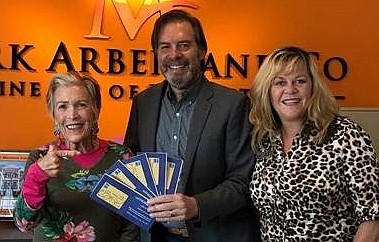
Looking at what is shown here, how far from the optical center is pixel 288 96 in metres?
2.73

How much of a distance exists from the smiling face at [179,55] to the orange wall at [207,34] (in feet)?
6.80

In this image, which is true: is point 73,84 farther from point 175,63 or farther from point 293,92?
point 293,92

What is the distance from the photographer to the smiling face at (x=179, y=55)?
2916 mm

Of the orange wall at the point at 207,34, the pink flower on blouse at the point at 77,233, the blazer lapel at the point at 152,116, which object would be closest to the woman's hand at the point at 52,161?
the pink flower on blouse at the point at 77,233

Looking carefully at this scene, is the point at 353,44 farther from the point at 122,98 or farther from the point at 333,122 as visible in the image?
the point at 333,122

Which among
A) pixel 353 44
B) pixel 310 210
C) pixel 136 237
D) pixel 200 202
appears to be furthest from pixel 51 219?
pixel 353 44

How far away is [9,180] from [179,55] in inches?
77.0

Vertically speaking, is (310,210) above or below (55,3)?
below

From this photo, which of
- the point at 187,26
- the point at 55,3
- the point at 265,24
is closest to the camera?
the point at 187,26

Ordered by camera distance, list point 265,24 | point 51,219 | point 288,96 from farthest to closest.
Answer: point 265,24 < point 288,96 < point 51,219

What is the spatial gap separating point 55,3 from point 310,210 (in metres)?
2.94

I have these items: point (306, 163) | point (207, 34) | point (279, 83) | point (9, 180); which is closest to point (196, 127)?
point (279, 83)

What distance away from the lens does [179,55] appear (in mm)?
2908

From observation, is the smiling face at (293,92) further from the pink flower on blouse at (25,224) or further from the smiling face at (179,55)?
the pink flower on blouse at (25,224)
